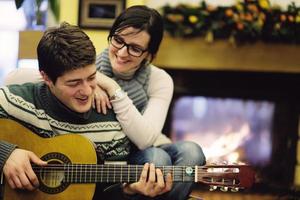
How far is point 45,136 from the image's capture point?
1216mm

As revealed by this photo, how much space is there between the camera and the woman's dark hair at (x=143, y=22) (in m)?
1.38

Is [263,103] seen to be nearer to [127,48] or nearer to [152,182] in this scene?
[127,48]

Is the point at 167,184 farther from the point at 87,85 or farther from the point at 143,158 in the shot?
the point at 87,85

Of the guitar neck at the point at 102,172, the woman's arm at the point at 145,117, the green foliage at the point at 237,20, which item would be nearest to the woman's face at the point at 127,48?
the woman's arm at the point at 145,117

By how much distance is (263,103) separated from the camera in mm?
2701

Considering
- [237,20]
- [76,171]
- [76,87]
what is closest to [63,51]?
[76,87]

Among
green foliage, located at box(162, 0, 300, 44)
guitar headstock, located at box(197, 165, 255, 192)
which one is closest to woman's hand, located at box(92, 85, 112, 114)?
guitar headstock, located at box(197, 165, 255, 192)

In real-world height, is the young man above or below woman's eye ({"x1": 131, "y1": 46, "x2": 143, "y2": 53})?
below

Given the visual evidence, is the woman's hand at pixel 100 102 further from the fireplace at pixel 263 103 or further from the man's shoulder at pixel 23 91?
the fireplace at pixel 263 103

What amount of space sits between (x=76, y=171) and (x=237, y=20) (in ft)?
5.00

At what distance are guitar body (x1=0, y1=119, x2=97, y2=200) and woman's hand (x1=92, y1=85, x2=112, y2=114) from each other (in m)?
0.16

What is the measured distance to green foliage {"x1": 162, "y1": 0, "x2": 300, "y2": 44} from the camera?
2363mm

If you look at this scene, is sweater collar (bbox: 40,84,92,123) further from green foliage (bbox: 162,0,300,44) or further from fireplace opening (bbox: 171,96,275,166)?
fireplace opening (bbox: 171,96,275,166)

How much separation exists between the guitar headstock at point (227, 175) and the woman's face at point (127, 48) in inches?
17.8
